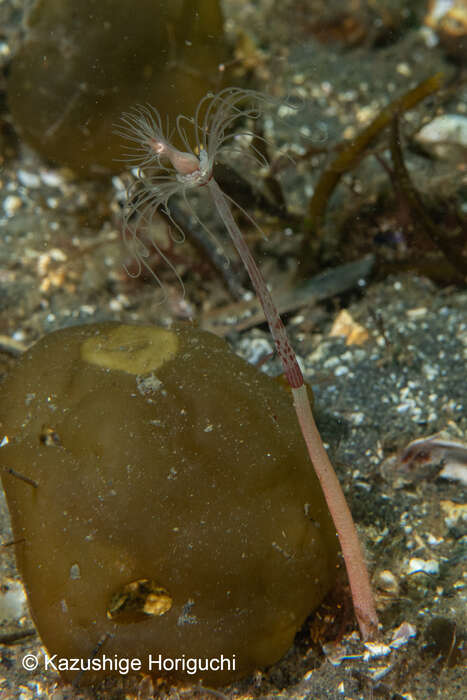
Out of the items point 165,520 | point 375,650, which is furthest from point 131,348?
point 375,650

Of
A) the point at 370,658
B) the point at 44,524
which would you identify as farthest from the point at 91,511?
the point at 370,658

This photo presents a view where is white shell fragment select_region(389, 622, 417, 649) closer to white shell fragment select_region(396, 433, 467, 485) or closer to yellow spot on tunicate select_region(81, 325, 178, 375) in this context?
white shell fragment select_region(396, 433, 467, 485)

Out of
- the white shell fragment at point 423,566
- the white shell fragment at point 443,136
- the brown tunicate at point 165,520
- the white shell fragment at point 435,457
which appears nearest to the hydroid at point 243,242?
the brown tunicate at point 165,520

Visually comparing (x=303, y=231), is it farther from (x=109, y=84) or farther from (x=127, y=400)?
(x=127, y=400)

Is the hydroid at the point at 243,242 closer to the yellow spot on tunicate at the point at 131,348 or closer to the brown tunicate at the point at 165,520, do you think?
the brown tunicate at the point at 165,520

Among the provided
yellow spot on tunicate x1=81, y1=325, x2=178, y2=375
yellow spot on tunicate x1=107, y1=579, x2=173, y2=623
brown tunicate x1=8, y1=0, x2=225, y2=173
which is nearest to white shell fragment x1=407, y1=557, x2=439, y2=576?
yellow spot on tunicate x1=107, y1=579, x2=173, y2=623

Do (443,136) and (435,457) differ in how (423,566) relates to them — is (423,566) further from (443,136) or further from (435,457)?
(443,136)
